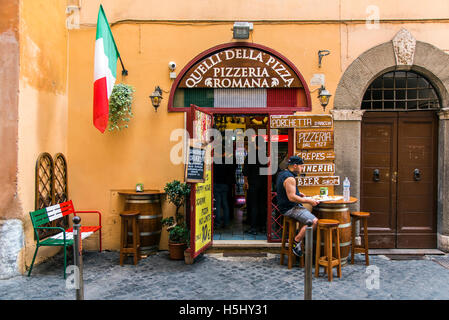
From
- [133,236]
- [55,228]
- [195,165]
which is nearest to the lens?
[55,228]

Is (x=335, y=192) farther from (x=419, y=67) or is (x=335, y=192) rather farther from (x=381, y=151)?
(x=419, y=67)

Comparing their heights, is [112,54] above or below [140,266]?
above

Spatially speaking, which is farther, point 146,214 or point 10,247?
point 146,214

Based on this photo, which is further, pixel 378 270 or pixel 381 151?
pixel 381 151

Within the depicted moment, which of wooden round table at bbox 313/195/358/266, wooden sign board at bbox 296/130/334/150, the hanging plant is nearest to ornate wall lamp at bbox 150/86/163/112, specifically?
the hanging plant

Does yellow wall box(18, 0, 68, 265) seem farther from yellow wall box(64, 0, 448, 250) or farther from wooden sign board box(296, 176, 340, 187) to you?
wooden sign board box(296, 176, 340, 187)

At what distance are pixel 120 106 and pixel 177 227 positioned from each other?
2275 millimetres

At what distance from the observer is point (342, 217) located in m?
5.12

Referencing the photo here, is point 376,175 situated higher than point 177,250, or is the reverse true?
point 376,175

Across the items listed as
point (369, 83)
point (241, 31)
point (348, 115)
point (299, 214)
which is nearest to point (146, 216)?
point (299, 214)

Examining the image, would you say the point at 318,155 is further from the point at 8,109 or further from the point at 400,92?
the point at 8,109

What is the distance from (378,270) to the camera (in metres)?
5.00
